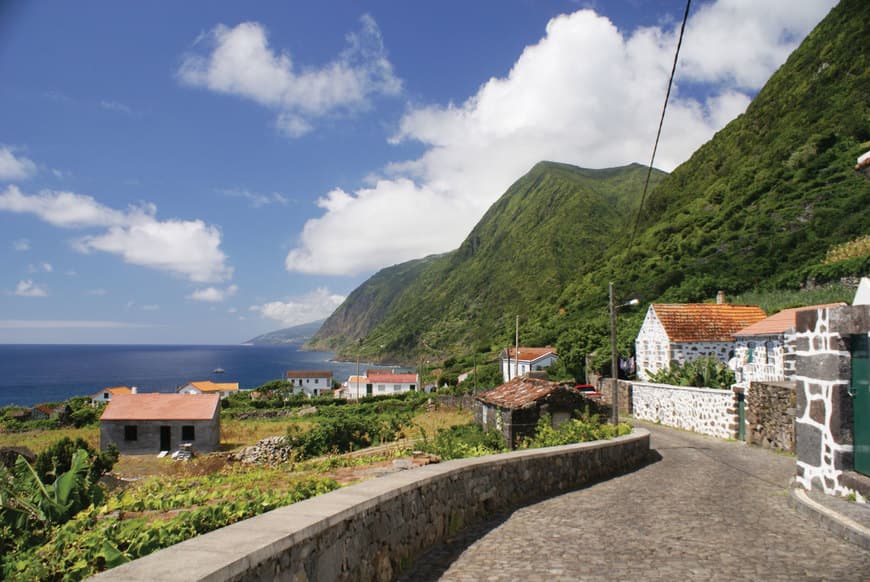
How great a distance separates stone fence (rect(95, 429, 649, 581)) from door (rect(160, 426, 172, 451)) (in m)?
32.0

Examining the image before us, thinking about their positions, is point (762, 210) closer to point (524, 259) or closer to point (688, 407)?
point (688, 407)

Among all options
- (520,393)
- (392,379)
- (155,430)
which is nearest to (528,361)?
(155,430)

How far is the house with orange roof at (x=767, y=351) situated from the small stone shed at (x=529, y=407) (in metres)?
6.95

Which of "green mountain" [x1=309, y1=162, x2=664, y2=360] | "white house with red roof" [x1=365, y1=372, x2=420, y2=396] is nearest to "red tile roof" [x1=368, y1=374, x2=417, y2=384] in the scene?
"white house with red roof" [x1=365, y1=372, x2=420, y2=396]

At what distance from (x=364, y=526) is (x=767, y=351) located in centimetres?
2411

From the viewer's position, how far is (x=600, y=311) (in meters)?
68.1

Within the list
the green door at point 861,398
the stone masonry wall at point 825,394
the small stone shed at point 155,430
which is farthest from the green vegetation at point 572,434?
the small stone shed at point 155,430

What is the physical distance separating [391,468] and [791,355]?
57.0 ft

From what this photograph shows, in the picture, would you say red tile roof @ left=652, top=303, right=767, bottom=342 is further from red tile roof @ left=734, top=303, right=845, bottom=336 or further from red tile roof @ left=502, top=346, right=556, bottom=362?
red tile roof @ left=502, top=346, right=556, bottom=362

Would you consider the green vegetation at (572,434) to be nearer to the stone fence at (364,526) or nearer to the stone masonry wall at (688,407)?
the stone fence at (364,526)

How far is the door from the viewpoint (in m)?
35.5

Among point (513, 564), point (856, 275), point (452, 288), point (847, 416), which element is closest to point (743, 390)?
point (847, 416)

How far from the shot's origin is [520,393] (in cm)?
2073

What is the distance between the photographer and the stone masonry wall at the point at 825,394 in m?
8.45
